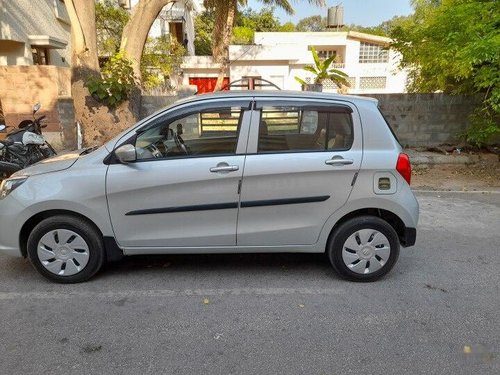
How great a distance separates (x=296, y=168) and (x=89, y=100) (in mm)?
5750

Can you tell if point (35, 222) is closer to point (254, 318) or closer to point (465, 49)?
point (254, 318)

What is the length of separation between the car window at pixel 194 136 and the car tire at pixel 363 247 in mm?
1249

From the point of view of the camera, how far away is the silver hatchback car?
326 centimetres

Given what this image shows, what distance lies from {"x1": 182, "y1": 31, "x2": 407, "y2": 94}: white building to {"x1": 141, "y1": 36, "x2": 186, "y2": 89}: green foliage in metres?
1.27

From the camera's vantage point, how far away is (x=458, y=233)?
15.6 ft

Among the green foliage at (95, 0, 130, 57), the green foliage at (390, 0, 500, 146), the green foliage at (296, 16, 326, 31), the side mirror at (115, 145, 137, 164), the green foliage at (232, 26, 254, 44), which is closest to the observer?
the side mirror at (115, 145, 137, 164)

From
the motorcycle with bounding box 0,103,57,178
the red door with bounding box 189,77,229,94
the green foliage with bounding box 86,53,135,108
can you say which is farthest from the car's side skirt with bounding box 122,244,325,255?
the red door with bounding box 189,77,229,94

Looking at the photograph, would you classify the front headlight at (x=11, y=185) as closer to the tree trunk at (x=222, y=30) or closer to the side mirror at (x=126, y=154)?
the side mirror at (x=126, y=154)

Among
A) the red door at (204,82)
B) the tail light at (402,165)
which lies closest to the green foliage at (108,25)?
the red door at (204,82)

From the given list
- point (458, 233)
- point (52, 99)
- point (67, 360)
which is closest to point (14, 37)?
point (52, 99)

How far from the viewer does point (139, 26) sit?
8016mm

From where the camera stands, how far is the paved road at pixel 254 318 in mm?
2496

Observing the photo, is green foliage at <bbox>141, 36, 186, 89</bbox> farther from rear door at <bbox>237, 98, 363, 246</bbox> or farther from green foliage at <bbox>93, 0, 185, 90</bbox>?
rear door at <bbox>237, 98, 363, 246</bbox>

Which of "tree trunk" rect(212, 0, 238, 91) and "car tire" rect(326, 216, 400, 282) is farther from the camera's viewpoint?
"tree trunk" rect(212, 0, 238, 91)
